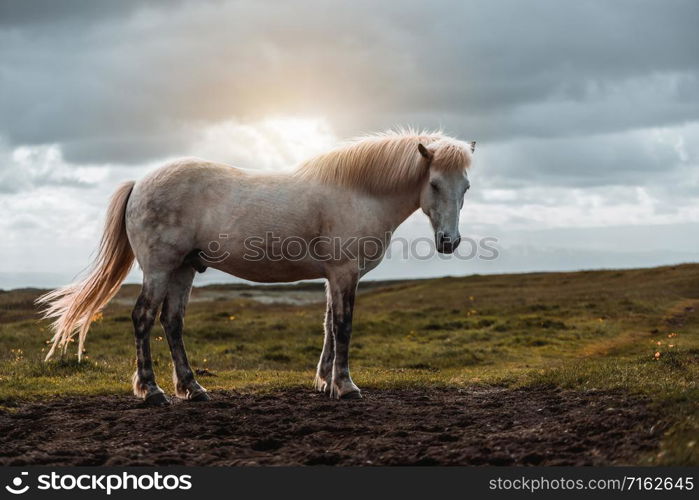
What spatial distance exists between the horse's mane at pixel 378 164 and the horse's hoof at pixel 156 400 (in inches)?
164

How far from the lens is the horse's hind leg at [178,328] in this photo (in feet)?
35.3

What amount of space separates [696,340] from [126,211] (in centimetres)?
1865

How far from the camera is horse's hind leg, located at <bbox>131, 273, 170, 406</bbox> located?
10.3 meters

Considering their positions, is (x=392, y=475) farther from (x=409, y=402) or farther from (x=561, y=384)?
(x=561, y=384)

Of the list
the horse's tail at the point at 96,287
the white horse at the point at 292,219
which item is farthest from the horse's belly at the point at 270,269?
the horse's tail at the point at 96,287

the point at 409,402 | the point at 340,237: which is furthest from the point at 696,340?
the point at 340,237

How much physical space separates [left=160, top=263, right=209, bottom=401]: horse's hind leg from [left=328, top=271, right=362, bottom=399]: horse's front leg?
2248 millimetres

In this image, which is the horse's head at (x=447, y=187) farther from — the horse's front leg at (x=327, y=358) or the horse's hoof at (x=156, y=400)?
the horse's hoof at (x=156, y=400)

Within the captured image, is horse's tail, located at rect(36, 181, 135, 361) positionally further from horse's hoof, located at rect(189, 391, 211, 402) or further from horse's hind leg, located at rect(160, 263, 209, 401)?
horse's hoof, located at rect(189, 391, 211, 402)

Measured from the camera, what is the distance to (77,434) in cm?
839

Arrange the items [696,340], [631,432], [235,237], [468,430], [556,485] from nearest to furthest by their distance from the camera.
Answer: [556,485] → [631,432] → [468,430] → [235,237] → [696,340]

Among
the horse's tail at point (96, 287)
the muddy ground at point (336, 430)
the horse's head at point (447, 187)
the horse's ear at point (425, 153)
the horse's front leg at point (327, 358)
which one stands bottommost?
the muddy ground at point (336, 430)

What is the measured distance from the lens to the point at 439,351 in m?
20.0

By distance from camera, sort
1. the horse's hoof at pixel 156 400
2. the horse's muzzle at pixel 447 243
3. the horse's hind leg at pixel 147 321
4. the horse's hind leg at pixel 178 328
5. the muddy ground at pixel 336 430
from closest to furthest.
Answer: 1. the muddy ground at pixel 336 430
2. the horse's muzzle at pixel 447 243
3. the horse's hoof at pixel 156 400
4. the horse's hind leg at pixel 147 321
5. the horse's hind leg at pixel 178 328
